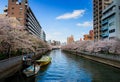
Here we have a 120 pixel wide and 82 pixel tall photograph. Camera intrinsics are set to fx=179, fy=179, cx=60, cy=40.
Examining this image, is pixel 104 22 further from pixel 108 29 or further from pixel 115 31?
pixel 115 31

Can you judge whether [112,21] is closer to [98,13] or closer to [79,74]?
[98,13]

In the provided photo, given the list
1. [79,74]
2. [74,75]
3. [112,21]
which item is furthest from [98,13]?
[74,75]

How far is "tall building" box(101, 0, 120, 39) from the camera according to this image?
227ft

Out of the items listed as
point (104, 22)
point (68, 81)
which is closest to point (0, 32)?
point (68, 81)

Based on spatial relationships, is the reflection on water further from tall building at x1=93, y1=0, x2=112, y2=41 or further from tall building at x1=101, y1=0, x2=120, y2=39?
tall building at x1=93, y1=0, x2=112, y2=41

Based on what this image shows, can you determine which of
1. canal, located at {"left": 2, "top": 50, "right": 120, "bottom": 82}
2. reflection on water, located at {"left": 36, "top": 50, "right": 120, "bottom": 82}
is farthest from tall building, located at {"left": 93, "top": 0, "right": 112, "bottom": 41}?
canal, located at {"left": 2, "top": 50, "right": 120, "bottom": 82}

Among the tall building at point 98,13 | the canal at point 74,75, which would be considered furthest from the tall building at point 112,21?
the canal at point 74,75

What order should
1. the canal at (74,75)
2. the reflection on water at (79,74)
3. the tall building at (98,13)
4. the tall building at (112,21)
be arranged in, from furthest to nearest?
the tall building at (98,13) → the tall building at (112,21) → the reflection on water at (79,74) → the canal at (74,75)

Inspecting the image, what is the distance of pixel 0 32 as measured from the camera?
28031mm

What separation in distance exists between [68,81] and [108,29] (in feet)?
186

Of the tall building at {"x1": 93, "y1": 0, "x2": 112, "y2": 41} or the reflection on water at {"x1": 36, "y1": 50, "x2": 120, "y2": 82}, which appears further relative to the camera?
the tall building at {"x1": 93, "y1": 0, "x2": 112, "y2": 41}

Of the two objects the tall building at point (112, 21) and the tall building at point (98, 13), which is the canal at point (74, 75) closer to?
the tall building at point (112, 21)

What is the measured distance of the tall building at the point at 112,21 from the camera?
69.1 m

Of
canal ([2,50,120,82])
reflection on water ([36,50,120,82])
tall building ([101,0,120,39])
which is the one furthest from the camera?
tall building ([101,0,120,39])
